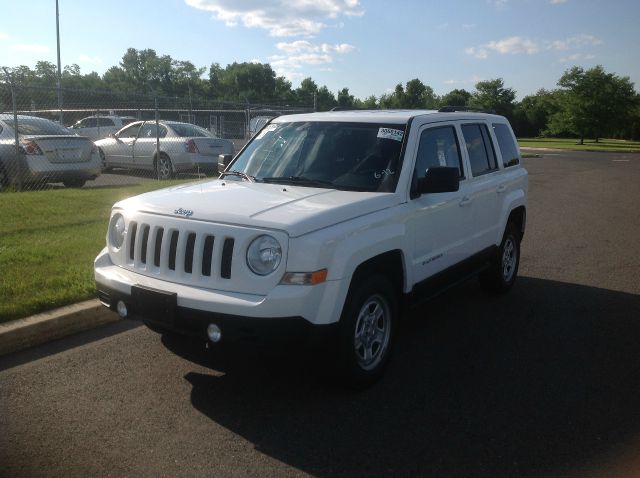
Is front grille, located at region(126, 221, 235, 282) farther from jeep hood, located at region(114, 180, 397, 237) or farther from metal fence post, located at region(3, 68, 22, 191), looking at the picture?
metal fence post, located at region(3, 68, 22, 191)

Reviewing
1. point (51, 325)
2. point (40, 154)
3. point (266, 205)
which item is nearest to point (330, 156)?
point (266, 205)

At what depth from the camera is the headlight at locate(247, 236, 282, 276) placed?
3795mm

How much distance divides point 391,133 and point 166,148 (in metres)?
11.4

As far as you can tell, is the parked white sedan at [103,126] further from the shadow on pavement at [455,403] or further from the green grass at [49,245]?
the shadow on pavement at [455,403]

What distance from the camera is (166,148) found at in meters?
15.6

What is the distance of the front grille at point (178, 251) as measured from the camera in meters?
3.86

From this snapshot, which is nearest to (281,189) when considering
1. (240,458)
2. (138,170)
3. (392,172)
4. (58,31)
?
(392,172)

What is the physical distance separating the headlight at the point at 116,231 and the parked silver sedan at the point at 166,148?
413 inches

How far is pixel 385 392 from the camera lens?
14.4 ft

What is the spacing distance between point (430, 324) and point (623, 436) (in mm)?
2303

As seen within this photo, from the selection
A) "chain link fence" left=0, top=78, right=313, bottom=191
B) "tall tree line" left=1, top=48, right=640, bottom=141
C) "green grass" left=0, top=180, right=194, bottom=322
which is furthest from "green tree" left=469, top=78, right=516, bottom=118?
"green grass" left=0, top=180, right=194, bottom=322

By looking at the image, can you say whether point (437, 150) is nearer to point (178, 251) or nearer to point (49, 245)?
point (178, 251)

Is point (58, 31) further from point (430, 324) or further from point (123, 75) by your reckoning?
point (123, 75)

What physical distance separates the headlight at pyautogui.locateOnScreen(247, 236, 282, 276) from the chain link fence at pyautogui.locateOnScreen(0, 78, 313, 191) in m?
9.60
